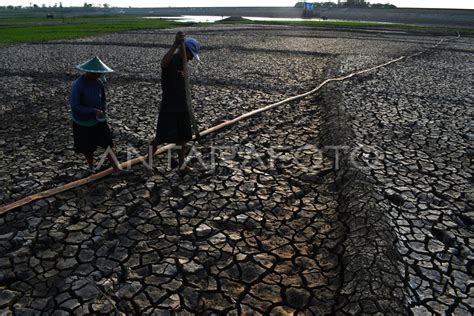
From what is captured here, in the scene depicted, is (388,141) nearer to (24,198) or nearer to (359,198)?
(359,198)

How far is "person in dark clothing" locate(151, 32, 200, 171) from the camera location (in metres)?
4.87

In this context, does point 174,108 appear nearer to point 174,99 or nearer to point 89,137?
point 174,99

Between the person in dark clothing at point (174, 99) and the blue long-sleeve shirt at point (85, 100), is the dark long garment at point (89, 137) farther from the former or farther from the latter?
the person in dark clothing at point (174, 99)

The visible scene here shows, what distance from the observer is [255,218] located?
14.5ft

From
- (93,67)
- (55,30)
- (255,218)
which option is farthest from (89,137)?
(55,30)

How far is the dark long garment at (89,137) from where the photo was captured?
4.86 m

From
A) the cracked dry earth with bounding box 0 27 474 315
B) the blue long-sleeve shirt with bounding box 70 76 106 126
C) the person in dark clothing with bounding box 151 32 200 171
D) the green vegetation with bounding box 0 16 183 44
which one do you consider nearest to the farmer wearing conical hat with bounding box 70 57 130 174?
the blue long-sleeve shirt with bounding box 70 76 106 126

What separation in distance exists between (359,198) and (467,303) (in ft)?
5.69

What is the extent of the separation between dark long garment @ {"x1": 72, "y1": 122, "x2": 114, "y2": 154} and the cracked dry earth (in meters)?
0.53

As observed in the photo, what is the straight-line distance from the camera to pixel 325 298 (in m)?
3.23

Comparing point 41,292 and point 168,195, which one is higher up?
point 168,195

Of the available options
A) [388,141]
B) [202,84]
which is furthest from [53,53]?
[388,141]

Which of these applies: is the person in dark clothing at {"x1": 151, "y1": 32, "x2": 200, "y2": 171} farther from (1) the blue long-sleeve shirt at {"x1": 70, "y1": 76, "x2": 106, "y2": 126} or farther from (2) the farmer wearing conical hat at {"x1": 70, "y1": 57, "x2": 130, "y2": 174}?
(1) the blue long-sleeve shirt at {"x1": 70, "y1": 76, "x2": 106, "y2": 126}

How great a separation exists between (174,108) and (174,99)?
123 millimetres
